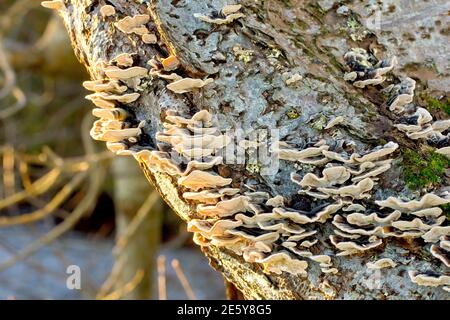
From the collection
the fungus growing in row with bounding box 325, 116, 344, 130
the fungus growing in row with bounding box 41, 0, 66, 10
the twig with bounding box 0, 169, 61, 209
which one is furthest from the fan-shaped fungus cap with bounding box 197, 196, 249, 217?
the twig with bounding box 0, 169, 61, 209

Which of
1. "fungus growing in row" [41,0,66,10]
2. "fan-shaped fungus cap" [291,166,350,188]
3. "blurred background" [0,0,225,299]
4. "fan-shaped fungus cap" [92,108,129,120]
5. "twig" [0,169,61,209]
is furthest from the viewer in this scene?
"blurred background" [0,0,225,299]

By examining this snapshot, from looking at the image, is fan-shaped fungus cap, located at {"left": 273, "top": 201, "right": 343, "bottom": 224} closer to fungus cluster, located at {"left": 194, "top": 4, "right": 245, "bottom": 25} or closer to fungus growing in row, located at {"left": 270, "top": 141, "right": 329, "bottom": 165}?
fungus growing in row, located at {"left": 270, "top": 141, "right": 329, "bottom": 165}

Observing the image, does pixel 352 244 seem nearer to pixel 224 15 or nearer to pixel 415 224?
pixel 415 224

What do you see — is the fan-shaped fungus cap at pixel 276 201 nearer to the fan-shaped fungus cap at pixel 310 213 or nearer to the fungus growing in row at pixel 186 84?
the fan-shaped fungus cap at pixel 310 213

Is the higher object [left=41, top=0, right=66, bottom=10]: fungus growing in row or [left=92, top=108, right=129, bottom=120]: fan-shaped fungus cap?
[left=41, top=0, right=66, bottom=10]: fungus growing in row

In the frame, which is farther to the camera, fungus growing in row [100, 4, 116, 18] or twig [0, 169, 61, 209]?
twig [0, 169, 61, 209]
